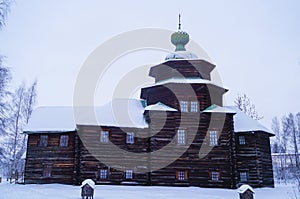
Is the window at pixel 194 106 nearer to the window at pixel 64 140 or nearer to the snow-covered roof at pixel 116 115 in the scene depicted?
the snow-covered roof at pixel 116 115

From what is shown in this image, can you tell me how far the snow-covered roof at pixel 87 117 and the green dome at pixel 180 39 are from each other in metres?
6.40

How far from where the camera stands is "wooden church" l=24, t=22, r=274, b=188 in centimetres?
2272

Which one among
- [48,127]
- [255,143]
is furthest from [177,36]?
[48,127]

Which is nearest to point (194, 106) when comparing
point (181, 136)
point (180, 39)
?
point (181, 136)

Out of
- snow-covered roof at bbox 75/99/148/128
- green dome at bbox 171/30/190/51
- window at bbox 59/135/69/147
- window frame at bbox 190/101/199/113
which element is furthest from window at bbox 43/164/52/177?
green dome at bbox 171/30/190/51

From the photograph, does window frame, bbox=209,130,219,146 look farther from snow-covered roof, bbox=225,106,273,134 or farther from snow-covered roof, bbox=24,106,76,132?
snow-covered roof, bbox=24,106,76,132

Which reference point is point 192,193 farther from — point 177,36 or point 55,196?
point 177,36

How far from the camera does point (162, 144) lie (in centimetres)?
2295

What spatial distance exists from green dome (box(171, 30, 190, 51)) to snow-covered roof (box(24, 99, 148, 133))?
6.40m

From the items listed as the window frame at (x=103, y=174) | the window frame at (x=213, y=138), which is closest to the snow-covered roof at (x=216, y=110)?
the window frame at (x=213, y=138)

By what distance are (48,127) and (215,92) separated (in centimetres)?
1342

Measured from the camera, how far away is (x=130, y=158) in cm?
2319

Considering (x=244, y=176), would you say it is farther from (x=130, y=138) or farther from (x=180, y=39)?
(x=180, y=39)

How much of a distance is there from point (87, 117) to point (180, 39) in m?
11.1
